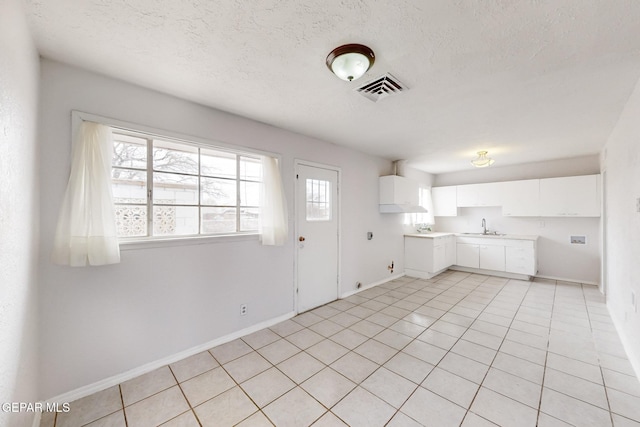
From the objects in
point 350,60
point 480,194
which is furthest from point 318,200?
point 480,194

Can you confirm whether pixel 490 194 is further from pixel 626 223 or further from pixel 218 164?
pixel 218 164

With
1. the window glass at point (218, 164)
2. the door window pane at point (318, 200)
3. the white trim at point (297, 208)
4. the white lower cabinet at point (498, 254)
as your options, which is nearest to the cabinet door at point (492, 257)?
the white lower cabinet at point (498, 254)

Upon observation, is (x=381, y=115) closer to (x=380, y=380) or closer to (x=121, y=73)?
(x=121, y=73)

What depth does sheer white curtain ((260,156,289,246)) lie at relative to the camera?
2867mm

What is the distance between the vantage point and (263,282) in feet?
9.62

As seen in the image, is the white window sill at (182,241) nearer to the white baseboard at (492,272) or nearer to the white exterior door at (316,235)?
the white exterior door at (316,235)

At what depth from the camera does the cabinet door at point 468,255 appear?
541 centimetres

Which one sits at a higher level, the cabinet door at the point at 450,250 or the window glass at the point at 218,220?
the window glass at the point at 218,220

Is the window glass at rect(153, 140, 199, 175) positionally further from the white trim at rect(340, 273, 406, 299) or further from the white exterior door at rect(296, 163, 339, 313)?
the white trim at rect(340, 273, 406, 299)

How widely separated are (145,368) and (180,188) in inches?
64.4

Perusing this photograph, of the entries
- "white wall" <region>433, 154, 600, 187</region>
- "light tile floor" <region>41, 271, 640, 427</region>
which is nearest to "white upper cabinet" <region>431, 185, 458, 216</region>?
"white wall" <region>433, 154, 600, 187</region>

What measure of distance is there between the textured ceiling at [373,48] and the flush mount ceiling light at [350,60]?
4 centimetres

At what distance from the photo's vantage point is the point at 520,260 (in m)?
4.83

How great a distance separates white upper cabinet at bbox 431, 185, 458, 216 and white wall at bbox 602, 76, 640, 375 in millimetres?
2787
